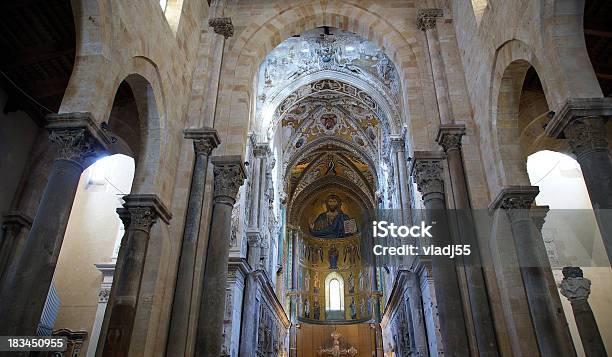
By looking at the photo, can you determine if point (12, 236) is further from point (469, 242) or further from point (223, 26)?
point (469, 242)

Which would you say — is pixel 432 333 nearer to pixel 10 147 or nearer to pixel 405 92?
pixel 405 92

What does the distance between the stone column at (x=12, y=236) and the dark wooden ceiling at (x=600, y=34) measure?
11.5 meters

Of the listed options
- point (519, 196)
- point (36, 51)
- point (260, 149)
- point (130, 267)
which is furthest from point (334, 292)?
point (36, 51)

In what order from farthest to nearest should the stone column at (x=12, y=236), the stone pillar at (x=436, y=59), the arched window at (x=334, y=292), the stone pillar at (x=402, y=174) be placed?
the arched window at (x=334, y=292)
the stone pillar at (x=402, y=174)
the stone pillar at (x=436, y=59)
the stone column at (x=12, y=236)

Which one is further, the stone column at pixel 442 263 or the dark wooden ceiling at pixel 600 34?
the dark wooden ceiling at pixel 600 34

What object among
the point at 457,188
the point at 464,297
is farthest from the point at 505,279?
the point at 457,188

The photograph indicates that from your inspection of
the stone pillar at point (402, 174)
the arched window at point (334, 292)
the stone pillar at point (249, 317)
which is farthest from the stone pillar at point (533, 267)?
the arched window at point (334, 292)

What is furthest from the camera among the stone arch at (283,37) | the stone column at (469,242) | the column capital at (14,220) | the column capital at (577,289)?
the stone arch at (283,37)

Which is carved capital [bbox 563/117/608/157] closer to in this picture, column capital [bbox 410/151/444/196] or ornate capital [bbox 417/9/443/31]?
column capital [bbox 410/151/444/196]

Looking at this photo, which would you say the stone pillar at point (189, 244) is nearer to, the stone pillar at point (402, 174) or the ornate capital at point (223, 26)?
the ornate capital at point (223, 26)

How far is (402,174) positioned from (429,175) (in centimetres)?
735

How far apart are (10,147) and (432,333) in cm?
1149

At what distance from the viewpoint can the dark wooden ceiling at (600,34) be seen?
7715mm

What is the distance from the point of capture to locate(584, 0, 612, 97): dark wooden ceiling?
25.3 feet
